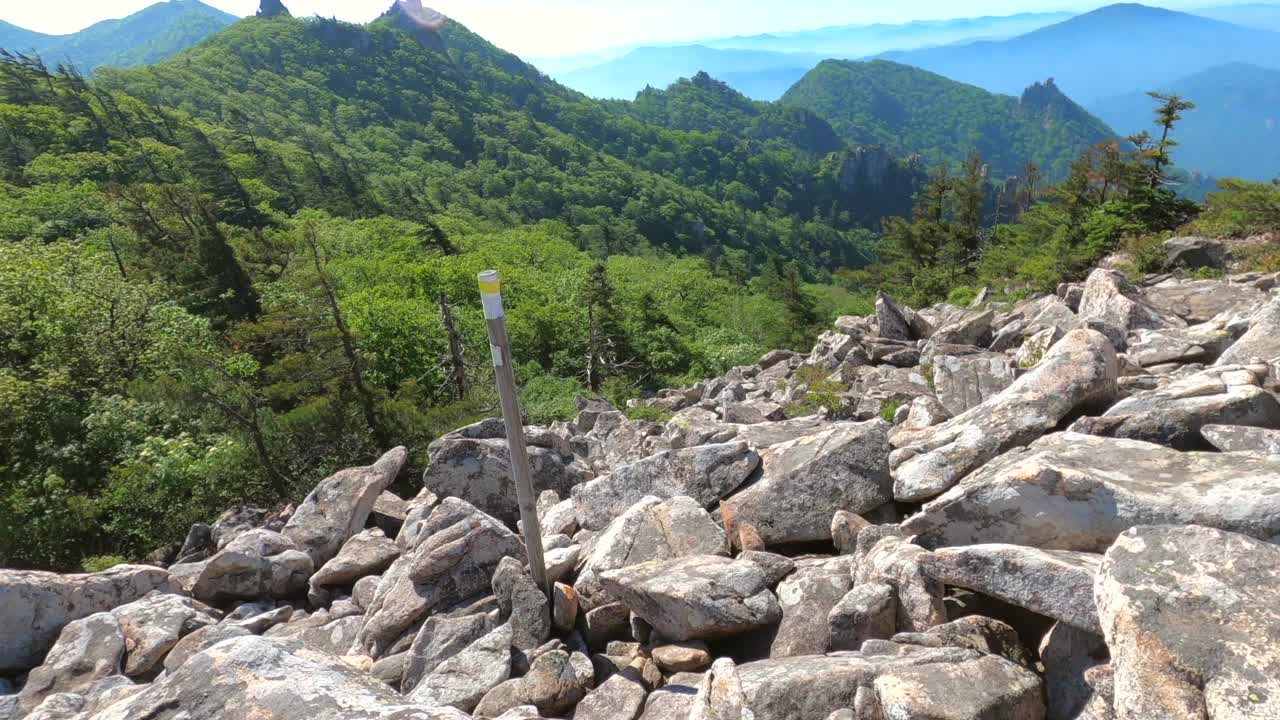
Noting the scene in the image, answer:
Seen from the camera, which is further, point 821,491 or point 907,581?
point 821,491

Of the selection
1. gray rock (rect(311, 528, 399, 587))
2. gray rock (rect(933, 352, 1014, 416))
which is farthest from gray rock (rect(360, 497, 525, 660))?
gray rock (rect(933, 352, 1014, 416))

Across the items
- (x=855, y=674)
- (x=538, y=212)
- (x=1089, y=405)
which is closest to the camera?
(x=855, y=674)

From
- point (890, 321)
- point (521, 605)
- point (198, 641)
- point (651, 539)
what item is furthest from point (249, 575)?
point (890, 321)

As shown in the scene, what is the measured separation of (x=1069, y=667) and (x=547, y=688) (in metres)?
4.59

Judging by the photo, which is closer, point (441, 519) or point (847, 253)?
point (441, 519)

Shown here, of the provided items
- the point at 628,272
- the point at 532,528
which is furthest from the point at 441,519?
the point at 628,272

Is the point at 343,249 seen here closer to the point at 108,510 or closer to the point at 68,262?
the point at 68,262

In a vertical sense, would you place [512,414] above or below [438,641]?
above

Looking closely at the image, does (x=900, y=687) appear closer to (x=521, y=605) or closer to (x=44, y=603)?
(x=521, y=605)

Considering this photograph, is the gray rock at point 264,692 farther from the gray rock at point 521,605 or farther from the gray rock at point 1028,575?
the gray rock at point 1028,575

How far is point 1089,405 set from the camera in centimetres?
877

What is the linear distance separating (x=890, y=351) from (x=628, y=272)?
65.8 meters

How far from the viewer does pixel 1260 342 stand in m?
10.2

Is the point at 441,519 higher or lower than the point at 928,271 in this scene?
higher
